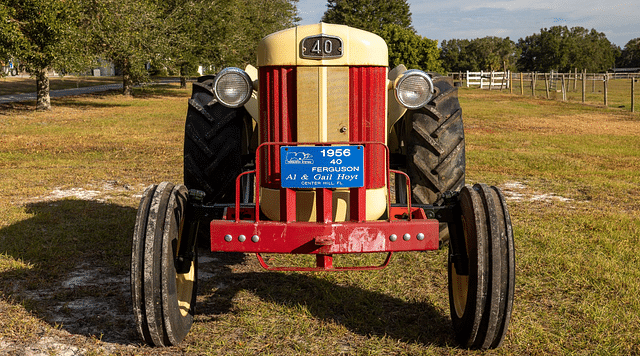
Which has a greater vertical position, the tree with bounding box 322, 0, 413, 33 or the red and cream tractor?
the tree with bounding box 322, 0, 413, 33

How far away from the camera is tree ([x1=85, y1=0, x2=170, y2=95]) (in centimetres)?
2392

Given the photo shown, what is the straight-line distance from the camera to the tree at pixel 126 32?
23922 mm

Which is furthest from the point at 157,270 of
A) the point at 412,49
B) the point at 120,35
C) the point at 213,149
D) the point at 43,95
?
the point at 412,49

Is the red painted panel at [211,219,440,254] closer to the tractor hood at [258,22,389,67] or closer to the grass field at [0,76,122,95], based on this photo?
the tractor hood at [258,22,389,67]

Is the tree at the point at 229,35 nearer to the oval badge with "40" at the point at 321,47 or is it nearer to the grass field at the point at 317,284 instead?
the grass field at the point at 317,284

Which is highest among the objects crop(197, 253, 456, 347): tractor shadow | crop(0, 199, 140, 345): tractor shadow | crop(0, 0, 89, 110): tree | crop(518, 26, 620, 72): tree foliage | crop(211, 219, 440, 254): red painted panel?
crop(518, 26, 620, 72): tree foliage

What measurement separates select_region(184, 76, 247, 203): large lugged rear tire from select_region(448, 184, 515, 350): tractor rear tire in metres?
2.16

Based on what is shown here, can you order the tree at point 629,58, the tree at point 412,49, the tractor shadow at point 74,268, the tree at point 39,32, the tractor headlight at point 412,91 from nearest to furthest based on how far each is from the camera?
1. the tractor headlight at point 412,91
2. the tractor shadow at point 74,268
3. the tree at point 39,32
4. the tree at point 412,49
5. the tree at point 629,58

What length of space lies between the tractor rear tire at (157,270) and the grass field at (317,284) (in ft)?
0.69

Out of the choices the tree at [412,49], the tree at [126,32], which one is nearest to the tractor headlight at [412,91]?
the tree at [126,32]

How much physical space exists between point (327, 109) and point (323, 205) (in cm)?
62

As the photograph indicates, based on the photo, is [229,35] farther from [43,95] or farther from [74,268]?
[74,268]

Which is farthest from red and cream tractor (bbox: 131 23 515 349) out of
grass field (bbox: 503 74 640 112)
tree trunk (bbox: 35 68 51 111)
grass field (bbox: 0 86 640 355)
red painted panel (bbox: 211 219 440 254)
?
grass field (bbox: 503 74 640 112)

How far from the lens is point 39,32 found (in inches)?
742
